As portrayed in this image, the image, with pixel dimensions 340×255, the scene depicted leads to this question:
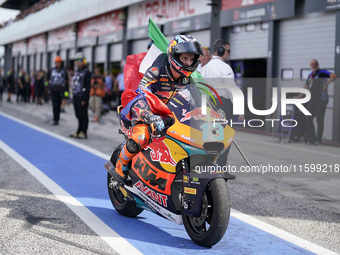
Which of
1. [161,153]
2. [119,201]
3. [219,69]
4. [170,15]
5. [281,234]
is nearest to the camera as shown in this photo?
[161,153]

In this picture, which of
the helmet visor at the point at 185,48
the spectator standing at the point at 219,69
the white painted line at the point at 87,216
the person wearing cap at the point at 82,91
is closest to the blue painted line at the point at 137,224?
the white painted line at the point at 87,216

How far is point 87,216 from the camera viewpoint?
5.31 metres

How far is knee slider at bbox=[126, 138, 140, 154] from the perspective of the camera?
185 inches

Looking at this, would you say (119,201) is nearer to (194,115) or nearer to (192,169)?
(192,169)

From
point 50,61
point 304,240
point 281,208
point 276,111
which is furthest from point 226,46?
point 50,61

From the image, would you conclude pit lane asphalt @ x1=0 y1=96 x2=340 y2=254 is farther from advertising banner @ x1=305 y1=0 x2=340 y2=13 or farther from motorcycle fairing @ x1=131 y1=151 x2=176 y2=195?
advertising banner @ x1=305 y1=0 x2=340 y2=13

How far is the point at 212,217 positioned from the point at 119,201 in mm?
1591

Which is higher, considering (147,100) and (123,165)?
(147,100)

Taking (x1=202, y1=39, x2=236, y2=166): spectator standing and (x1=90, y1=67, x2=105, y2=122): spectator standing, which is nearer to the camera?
(x1=202, y1=39, x2=236, y2=166): spectator standing

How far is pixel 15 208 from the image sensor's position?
5.55 metres

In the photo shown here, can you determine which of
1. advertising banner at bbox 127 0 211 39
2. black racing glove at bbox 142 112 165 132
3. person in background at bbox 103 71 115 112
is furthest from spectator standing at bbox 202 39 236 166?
person in background at bbox 103 71 115 112

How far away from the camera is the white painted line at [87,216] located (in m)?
4.36

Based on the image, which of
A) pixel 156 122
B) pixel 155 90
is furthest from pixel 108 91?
pixel 156 122

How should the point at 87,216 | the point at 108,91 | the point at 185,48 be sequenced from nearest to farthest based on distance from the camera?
the point at 185,48, the point at 87,216, the point at 108,91
